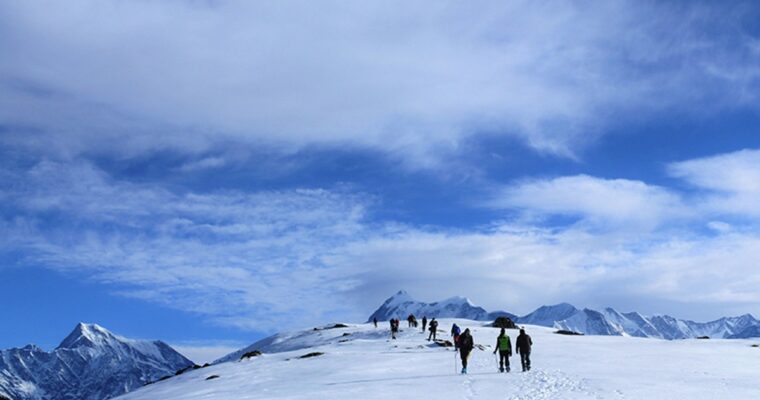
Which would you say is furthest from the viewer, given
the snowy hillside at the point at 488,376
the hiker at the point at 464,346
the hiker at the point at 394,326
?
the hiker at the point at 394,326

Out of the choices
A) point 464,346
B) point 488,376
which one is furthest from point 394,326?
point 488,376

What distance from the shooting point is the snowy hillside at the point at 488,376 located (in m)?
27.1

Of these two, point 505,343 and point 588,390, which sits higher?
point 505,343

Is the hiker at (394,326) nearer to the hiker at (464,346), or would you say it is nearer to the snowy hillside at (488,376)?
the snowy hillside at (488,376)

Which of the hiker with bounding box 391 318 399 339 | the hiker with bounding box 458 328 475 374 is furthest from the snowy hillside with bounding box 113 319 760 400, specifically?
the hiker with bounding box 391 318 399 339

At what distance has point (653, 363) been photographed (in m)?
38.5

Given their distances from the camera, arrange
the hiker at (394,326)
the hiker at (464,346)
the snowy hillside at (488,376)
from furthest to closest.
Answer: the hiker at (394,326)
the hiker at (464,346)
the snowy hillside at (488,376)

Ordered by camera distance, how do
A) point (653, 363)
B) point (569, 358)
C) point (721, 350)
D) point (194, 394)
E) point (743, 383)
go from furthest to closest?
point (721, 350)
point (569, 358)
point (653, 363)
point (194, 394)
point (743, 383)

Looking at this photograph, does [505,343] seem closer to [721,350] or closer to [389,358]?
[389,358]

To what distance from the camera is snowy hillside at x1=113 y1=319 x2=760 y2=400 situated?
2714 cm

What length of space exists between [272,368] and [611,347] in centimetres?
2471

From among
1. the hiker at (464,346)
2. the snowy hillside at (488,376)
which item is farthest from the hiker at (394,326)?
the hiker at (464,346)

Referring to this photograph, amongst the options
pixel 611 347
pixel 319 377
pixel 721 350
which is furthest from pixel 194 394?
pixel 721 350

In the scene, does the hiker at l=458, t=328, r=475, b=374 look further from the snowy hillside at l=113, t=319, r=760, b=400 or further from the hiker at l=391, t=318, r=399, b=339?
the hiker at l=391, t=318, r=399, b=339
